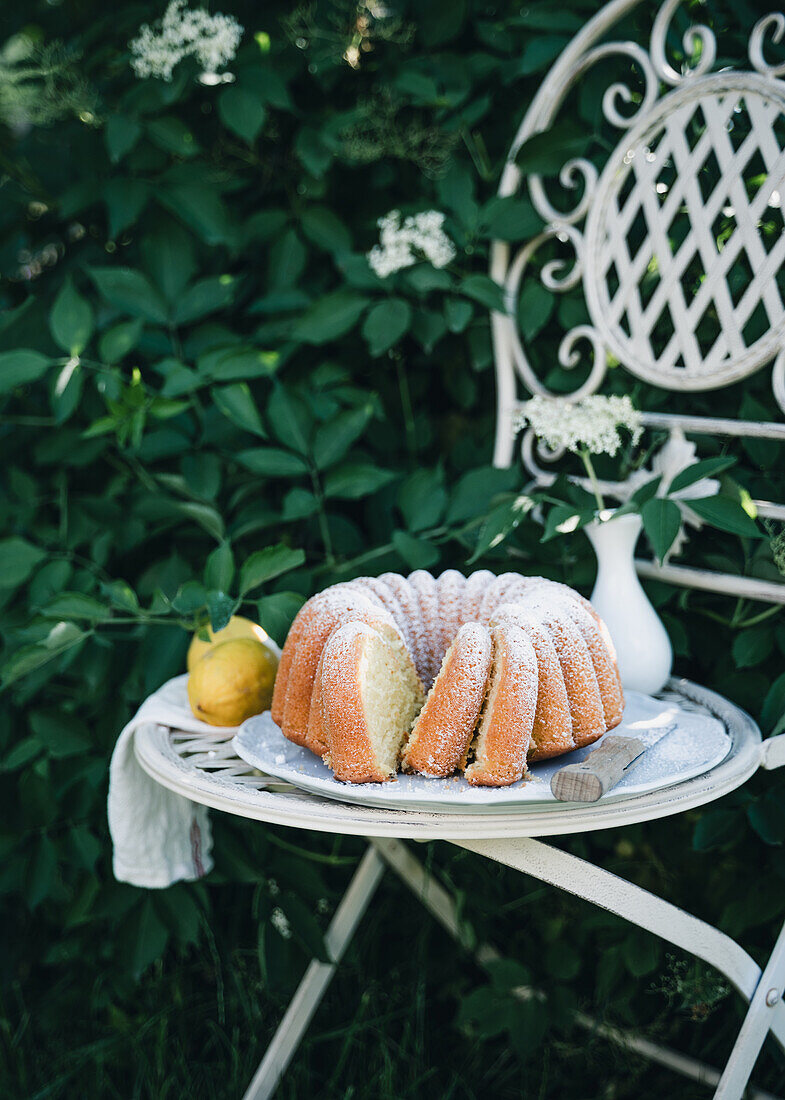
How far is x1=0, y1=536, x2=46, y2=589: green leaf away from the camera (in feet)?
4.87

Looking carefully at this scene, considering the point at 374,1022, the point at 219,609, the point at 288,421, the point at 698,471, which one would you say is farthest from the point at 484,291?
the point at 374,1022

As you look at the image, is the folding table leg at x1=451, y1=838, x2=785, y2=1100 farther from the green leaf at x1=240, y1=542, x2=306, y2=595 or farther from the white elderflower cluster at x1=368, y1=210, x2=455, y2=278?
the white elderflower cluster at x1=368, y1=210, x2=455, y2=278

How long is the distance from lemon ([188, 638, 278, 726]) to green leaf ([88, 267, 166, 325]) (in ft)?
2.12

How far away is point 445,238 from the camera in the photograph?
1.53m

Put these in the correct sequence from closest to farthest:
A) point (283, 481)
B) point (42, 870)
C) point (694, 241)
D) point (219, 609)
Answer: point (219, 609) < point (694, 241) < point (42, 870) < point (283, 481)

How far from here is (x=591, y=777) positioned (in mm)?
849

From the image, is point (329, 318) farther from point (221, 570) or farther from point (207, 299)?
point (221, 570)

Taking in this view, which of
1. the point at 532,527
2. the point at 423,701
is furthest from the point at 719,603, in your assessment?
the point at 423,701

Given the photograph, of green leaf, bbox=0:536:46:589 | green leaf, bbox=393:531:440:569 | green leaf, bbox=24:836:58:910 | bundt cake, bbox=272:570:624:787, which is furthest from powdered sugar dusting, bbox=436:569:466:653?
green leaf, bbox=24:836:58:910

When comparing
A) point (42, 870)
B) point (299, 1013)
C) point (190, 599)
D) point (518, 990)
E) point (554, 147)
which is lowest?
point (518, 990)

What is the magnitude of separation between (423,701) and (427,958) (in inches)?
47.0

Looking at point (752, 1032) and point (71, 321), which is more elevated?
point (71, 321)

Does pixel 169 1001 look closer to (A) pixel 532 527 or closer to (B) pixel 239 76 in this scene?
(A) pixel 532 527

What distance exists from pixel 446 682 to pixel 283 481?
97 cm
